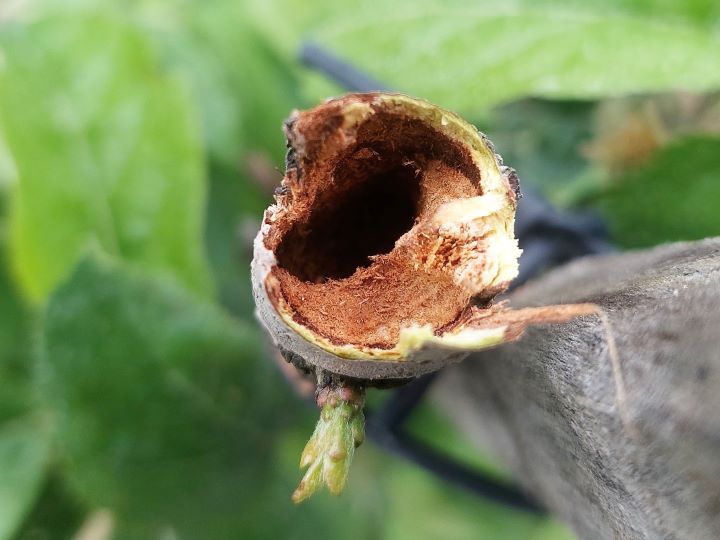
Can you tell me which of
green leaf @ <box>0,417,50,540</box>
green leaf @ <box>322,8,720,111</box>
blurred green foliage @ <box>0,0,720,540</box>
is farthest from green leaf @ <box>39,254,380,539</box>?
green leaf @ <box>322,8,720,111</box>

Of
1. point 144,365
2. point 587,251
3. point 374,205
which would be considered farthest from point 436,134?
point 144,365

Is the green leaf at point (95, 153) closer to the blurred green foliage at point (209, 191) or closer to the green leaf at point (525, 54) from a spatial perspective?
the blurred green foliage at point (209, 191)

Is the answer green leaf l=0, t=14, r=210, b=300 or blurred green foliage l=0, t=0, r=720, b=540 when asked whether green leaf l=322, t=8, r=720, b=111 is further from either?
green leaf l=0, t=14, r=210, b=300

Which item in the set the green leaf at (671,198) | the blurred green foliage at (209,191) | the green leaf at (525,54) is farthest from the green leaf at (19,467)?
the green leaf at (671,198)

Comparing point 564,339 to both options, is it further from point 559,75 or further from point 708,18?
point 708,18

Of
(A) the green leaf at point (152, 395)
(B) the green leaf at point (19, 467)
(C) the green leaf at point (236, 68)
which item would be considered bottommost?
(B) the green leaf at point (19, 467)

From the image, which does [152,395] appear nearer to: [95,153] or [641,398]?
[95,153]
